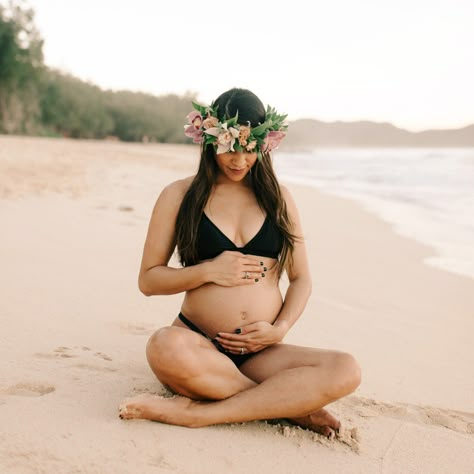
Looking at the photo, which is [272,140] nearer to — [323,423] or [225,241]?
[225,241]

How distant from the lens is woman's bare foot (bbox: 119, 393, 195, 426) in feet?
8.34

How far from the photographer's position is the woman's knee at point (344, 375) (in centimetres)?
266

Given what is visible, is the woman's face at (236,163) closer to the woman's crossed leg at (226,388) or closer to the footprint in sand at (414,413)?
the woman's crossed leg at (226,388)

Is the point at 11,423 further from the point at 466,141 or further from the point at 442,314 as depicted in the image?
the point at 466,141

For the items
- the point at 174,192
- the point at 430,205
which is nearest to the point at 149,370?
the point at 174,192

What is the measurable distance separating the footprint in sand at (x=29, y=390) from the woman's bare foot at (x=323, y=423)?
1199 mm

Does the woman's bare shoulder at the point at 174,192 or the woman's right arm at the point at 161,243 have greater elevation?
the woman's bare shoulder at the point at 174,192

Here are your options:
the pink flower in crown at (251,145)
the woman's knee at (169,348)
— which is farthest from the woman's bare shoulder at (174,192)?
the woman's knee at (169,348)

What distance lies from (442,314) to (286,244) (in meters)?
2.54

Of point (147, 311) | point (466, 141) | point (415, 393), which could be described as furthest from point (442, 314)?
point (466, 141)

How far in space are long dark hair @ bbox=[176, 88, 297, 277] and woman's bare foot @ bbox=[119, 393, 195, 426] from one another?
0.75m

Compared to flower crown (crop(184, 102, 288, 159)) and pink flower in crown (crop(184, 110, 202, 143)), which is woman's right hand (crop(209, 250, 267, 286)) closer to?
flower crown (crop(184, 102, 288, 159))

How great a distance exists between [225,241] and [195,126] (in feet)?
2.05

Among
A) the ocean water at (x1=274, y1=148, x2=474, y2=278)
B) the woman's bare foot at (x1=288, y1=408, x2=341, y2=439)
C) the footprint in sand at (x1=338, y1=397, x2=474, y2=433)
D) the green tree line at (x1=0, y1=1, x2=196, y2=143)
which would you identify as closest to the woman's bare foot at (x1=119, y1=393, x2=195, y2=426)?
the woman's bare foot at (x1=288, y1=408, x2=341, y2=439)
